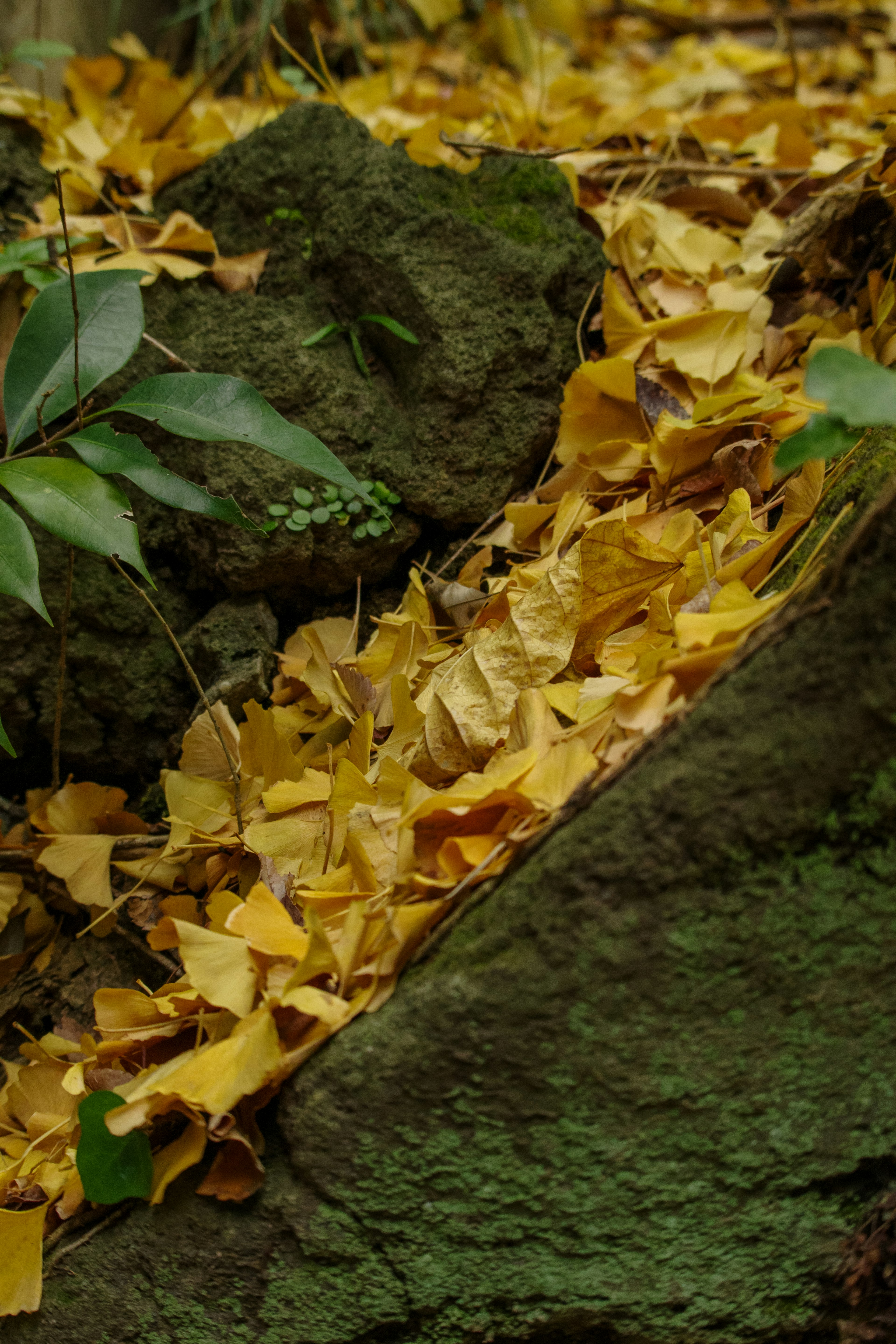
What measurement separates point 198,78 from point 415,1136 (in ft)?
9.40

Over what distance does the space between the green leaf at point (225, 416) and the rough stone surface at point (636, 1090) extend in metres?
0.47

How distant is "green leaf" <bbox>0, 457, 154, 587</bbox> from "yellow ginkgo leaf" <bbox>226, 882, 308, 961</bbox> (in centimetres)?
36

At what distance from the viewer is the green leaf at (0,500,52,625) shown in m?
0.94

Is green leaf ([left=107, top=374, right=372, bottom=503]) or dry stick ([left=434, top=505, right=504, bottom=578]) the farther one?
dry stick ([left=434, top=505, right=504, bottom=578])

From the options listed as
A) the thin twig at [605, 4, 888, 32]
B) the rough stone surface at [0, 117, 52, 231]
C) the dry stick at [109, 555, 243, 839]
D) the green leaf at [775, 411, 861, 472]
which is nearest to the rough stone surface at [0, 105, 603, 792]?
the dry stick at [109, 555, 243, 839]

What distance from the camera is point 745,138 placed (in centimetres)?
184

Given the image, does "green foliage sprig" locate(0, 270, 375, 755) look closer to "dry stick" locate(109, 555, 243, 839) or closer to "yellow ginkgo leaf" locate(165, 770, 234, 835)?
"dry stick" locate(109, 555, 243, 839)

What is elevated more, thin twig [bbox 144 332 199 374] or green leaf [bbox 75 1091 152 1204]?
thin twig [bbox 144 332 199 374]

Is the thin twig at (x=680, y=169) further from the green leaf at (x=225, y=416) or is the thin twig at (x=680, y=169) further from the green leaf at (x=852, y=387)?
the green leaf at (x=852, y=387)

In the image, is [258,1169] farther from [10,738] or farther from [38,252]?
[38,252]

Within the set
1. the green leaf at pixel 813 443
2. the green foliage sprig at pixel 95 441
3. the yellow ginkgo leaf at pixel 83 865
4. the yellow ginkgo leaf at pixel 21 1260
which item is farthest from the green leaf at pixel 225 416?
the yellow ginkgo leaf at pixel 21 1260

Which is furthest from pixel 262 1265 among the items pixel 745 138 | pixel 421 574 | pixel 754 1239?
pixel 745 138

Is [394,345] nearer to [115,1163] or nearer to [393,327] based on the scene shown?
[393,327]

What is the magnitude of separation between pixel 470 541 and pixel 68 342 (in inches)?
23.4
